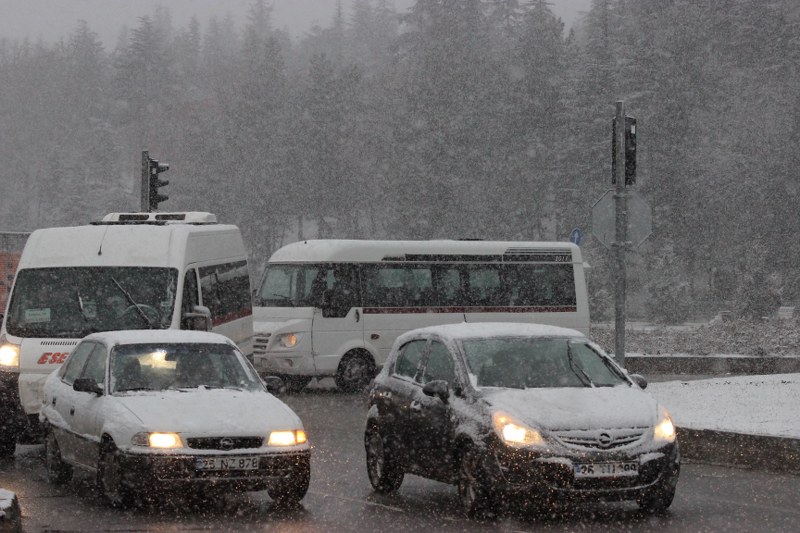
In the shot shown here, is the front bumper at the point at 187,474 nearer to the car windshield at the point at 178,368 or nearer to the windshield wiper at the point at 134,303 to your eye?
the car windshield at the point at 178,368

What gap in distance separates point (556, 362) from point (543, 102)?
8411cm

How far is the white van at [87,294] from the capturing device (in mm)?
15531

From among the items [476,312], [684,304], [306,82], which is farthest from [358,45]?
[476,312]

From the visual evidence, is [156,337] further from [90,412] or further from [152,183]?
[152,183]

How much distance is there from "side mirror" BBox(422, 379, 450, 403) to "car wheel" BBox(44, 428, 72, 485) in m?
3.69

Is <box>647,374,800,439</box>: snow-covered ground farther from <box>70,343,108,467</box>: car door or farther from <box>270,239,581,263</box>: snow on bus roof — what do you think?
<box>270,239,581,263</box>: snow on bus roof

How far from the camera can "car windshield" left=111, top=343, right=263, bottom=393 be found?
1230 centimetres

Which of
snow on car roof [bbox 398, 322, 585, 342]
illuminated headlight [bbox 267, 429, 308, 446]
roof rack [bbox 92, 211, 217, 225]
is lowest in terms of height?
illuminated headlight [bbox 267, 429, 308, 446]

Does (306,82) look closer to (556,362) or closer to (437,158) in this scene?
(437,158)

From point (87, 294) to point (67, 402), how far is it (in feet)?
12.1

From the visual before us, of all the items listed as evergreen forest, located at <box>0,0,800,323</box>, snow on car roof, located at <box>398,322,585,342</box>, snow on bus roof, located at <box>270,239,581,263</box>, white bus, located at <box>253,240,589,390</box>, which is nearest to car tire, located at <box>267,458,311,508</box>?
snow on car roof, located at <box>398,322,585,342</box>

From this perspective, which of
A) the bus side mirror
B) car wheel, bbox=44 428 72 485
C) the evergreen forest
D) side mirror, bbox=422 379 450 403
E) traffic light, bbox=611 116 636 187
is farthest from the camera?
the evergreen forest

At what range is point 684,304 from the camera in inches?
2259

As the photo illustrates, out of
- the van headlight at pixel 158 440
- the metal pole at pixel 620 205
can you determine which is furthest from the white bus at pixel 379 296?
the van headlight at pixel 158 440
